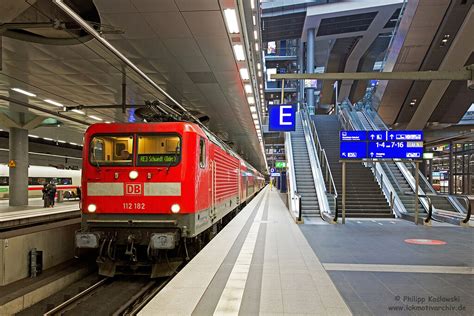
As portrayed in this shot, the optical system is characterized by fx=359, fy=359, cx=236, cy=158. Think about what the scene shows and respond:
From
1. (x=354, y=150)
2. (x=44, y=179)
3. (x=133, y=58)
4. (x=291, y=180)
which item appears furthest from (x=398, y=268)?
(x=44, y=179)

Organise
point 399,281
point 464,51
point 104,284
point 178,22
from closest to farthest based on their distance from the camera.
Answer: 1. point 399,281
2. point 104,284
3. point 178,22
4. point 464,51

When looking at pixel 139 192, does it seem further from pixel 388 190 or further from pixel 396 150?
pixel 388 190

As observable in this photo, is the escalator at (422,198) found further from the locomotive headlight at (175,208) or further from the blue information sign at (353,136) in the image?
the locomotive headlight at (175,208)

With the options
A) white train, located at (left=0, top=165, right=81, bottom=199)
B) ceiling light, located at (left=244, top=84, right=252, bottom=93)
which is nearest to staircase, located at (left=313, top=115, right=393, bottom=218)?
ceiling light, located at (left=244, top=84, right=252, bottom=93)

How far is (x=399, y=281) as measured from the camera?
517 cm

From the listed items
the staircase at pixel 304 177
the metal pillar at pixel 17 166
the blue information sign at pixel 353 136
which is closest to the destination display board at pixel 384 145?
the blue information sign at pixel 353 136

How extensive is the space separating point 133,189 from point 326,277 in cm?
354

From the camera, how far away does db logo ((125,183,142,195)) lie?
20.9 feet

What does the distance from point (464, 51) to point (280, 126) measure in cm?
882

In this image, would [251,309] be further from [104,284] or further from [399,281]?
[104,284]

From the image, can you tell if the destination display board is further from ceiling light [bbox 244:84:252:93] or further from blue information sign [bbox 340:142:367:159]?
ceiling light [bbox 244:84:252:93]

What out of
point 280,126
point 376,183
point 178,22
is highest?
point 178,22

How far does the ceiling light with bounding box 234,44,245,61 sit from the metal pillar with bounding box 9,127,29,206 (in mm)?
13618

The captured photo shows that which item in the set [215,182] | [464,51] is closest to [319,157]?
[464,51]
